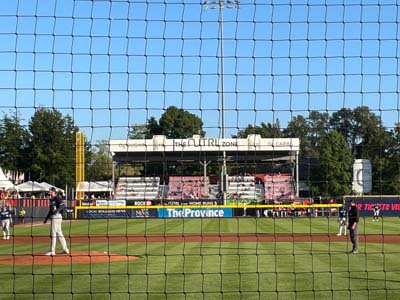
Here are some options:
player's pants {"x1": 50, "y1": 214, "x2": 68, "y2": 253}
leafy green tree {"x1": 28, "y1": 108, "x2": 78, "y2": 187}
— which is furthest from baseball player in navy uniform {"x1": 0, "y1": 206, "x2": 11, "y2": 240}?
player's pants {"x1": 50, "y1": 214, "x2": 68, "y2": 253}

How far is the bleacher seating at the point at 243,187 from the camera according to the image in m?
35.8

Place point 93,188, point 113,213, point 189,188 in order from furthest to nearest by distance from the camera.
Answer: point 189,188
point 113,213
point 93,188

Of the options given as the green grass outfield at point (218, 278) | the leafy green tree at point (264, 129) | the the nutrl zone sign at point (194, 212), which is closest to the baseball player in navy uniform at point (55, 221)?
the green grass outfield at point (218, 278)

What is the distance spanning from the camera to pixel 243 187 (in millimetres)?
37531

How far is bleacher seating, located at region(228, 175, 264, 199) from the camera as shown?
3578 centimetres

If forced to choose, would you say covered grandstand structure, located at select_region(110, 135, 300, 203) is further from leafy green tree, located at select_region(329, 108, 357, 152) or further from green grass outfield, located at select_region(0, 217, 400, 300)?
green grass outfield, located at select_region(0, 217, 400, 300)

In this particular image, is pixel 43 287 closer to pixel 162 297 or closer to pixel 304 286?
pixel 162 297

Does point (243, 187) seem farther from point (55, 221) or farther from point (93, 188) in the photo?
point (55, 221)

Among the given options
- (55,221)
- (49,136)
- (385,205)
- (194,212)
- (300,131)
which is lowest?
(194,212)

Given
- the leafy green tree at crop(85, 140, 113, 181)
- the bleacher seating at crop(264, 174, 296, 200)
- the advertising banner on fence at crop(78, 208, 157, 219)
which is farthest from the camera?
the advertising banner on fence at crop(78, 208, 157, 219)

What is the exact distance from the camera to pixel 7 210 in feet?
76.2

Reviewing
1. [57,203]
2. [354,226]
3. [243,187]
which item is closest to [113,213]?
[243,187]

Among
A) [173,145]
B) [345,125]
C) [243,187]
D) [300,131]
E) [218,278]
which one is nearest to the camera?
[218,278]

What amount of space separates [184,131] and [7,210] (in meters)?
9.99
